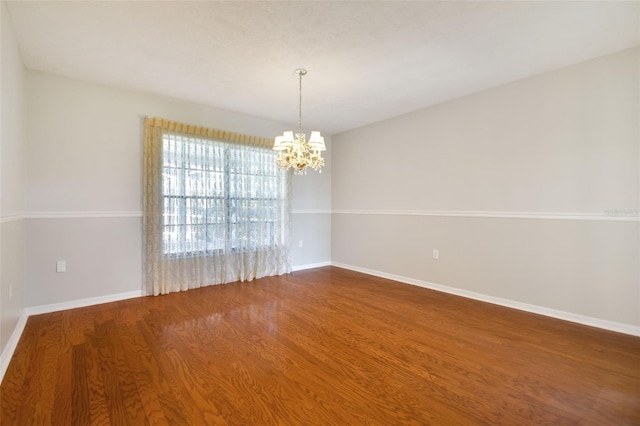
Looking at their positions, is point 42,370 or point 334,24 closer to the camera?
point 42,370

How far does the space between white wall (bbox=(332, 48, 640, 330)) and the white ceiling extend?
14.3 inches

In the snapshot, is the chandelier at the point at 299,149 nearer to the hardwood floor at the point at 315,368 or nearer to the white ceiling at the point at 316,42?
the white ceiling at the point at 316,42

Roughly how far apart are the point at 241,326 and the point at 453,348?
1.90m

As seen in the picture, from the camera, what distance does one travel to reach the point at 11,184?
7.66 feet

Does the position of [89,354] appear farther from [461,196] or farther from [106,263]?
[461,196]

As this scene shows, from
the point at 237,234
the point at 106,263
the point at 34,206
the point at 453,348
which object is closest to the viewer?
the point at 453,348

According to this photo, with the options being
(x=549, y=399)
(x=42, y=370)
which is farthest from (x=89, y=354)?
(x=549, y=399)

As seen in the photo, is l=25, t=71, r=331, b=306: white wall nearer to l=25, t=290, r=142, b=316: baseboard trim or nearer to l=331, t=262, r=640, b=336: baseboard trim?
l=25, t=290, r=142, b=316: baseboard trim

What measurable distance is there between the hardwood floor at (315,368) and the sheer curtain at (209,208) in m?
0.80

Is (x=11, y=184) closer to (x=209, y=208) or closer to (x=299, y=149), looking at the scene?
(x=209, y=208)

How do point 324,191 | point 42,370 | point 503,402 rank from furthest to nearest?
point 324,191
point 42,370
point 503,402

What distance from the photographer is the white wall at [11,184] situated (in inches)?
80.7

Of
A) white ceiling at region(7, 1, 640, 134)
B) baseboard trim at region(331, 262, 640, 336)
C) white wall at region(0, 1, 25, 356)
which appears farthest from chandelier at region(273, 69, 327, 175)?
baseboard trim at region(331, 262, 640, 336)

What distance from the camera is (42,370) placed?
2.00m
